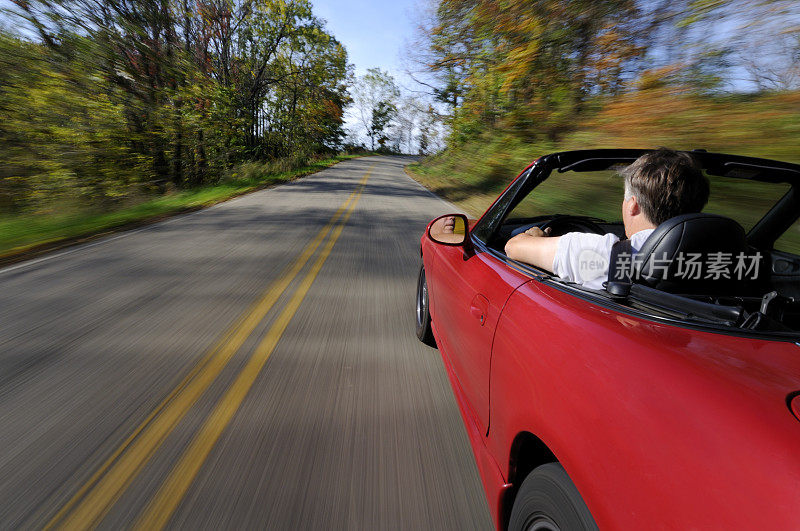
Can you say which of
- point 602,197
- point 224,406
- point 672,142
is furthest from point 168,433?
point 602,197

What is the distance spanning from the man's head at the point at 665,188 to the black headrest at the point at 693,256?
15cm

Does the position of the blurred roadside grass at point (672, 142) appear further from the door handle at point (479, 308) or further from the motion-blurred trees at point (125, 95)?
the motion-blurred trees at point (125, 95)

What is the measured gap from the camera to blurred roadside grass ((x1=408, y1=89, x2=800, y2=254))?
5805 millimetres

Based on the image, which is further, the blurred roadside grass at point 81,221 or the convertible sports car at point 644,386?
the blurred roadside grass at point 81,221

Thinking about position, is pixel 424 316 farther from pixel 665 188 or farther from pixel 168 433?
→ pixel 665 188

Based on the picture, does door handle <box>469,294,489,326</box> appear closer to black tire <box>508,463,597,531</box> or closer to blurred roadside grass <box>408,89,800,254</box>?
black tire <box>508,463,597,531</box>

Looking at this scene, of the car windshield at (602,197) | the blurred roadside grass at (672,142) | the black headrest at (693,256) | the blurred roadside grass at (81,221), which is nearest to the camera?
the black headrest at (693,256)

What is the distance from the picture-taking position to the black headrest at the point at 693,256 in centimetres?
137

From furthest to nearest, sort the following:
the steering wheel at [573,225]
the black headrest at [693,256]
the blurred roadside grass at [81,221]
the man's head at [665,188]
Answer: the blurred roadside grass at [81,221]
the steering wheel at [573,225]
the man's head at [665,188]
the black headrest at [693,256]

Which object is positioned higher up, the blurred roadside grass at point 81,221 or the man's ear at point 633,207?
the man's ear at point 633,207

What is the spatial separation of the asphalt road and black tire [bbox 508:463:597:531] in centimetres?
63

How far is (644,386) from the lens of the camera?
980 mm

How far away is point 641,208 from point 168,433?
2563 millimetres

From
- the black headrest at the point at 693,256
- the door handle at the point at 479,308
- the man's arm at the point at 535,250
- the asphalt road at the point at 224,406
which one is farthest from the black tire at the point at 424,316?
the black headrest at the point at 693,256
